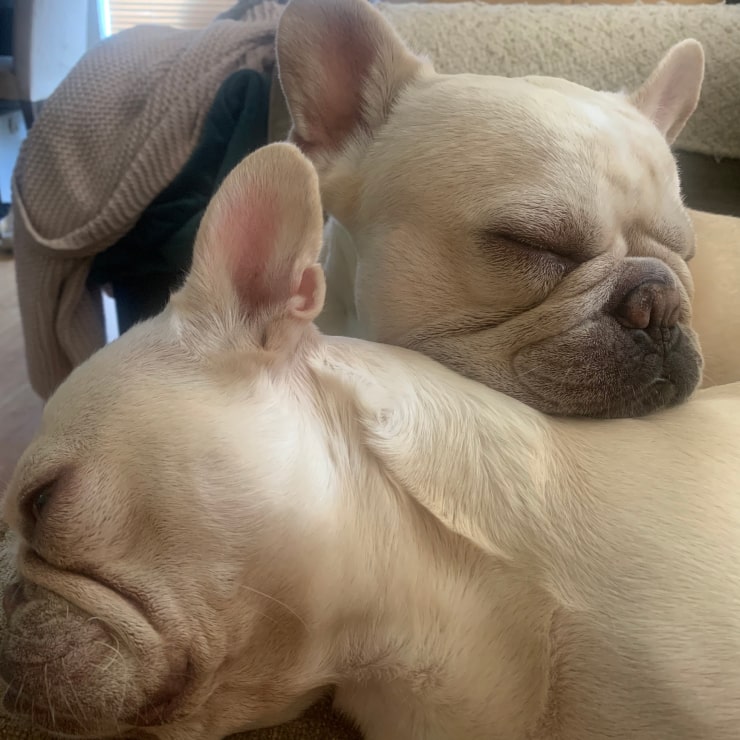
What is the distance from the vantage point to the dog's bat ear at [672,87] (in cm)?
121

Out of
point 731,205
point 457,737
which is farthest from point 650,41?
point 457,737

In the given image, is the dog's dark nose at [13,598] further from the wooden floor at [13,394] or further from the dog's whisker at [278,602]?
the wooden floor at [13,394]

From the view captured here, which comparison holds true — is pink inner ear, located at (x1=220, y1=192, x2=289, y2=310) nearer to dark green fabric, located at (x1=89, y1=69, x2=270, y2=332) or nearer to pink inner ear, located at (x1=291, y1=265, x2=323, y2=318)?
pink inner ear, located at (x1=291, y1=265, x2=323, y2=318)

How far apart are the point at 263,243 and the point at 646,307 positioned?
45 centimetres

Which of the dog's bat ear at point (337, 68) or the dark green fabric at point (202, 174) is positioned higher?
the dog's bat ear at point (337, 68)

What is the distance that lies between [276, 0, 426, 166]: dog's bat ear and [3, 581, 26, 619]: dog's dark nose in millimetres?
707

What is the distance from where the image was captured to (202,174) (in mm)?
1450

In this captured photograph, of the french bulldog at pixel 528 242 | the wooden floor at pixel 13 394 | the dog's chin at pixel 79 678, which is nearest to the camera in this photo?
the dog's chin at pixel 79 678

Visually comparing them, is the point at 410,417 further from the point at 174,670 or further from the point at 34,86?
the point at 34,86

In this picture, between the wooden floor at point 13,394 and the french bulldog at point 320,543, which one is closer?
the french bulldog at point 320,543

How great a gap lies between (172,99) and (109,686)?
108 centimetres

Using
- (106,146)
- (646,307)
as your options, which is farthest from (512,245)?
(106,146)

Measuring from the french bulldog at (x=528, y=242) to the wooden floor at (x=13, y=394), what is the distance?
136 cm

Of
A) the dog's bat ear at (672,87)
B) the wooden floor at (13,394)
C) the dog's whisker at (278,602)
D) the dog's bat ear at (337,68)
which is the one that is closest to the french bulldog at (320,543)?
the dog's whisker at (278,602)
